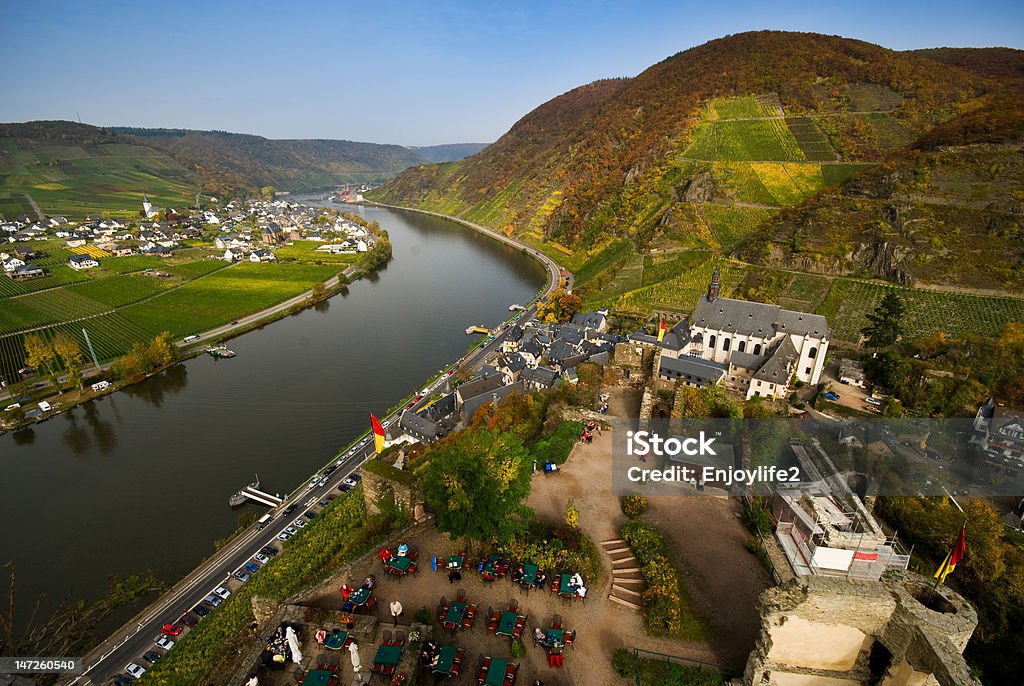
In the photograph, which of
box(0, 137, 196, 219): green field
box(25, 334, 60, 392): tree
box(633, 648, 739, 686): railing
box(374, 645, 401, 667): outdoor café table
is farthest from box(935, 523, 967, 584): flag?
box(0, 137, 196, 219): green field

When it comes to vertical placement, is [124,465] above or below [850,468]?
below

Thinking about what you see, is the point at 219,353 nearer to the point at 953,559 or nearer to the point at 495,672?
the point at 495,672

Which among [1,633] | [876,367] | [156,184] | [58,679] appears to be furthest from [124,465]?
[156,184]

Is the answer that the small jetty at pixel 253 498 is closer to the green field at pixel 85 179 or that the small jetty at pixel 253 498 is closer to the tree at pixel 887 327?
the tree at pixel 887 327

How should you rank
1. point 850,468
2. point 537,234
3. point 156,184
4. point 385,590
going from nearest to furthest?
point 385,590
point 850,468
point 537,234
point 156,184

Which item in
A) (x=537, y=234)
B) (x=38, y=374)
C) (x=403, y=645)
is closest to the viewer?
(x=403, y=645)

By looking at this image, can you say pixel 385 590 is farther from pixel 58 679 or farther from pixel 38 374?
pixel 38 374
